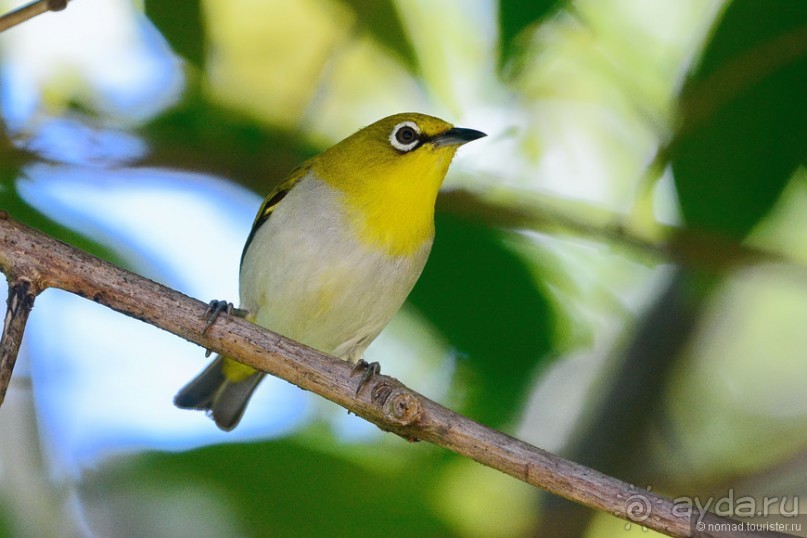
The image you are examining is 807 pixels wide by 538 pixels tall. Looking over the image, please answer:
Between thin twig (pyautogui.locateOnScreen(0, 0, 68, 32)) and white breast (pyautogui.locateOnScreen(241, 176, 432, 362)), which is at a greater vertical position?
white breast (pyautogui.locateOnScreen(241, 176, 432, 362))

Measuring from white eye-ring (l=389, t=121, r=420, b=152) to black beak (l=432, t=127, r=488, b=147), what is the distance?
18cm

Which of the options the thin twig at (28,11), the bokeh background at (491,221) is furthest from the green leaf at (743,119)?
the thin twig at (28,11)

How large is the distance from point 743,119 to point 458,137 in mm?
1360

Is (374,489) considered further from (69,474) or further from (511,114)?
(511,114)

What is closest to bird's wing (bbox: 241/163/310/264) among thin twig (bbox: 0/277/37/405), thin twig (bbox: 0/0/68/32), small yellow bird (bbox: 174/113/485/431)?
small yellow bird (bbox: 174/113/485/431)

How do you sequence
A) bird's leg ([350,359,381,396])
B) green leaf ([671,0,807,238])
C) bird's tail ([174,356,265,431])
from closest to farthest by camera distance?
bird's leg ([350,359,381,396]) < green leaf ([671,0,807,238]) < bird's tail ([174,356,265,431])

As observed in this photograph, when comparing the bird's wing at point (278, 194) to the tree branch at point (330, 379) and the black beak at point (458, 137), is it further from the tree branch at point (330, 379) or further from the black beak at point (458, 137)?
the tree branch at point (330, 379)

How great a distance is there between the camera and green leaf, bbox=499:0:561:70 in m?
4.40

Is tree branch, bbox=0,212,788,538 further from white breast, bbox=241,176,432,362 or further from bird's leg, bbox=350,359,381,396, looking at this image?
white breast, bbox=241,176,432,362

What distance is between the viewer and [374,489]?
4.80 m

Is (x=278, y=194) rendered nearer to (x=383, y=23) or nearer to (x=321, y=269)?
(x=321, y=269)

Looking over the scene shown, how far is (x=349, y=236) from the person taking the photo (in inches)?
186

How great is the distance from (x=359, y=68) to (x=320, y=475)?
240 centimetres

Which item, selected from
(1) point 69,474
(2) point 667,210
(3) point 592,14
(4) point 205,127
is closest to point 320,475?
(1) point 69,474
